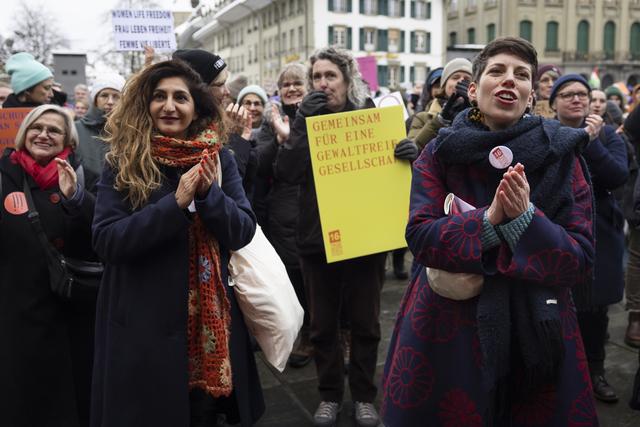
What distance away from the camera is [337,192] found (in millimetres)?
3359

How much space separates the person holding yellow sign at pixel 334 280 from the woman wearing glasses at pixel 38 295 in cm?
117

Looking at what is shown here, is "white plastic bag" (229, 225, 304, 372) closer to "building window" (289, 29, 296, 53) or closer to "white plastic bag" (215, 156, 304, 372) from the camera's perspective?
"white plastic bag" (215, 156, 304, 372)

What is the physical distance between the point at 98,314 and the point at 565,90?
2.83 metres

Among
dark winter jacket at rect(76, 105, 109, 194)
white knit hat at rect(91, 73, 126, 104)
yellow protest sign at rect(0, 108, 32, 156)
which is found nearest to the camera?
yellow protest sign at rect(0, 108, 32, 156)

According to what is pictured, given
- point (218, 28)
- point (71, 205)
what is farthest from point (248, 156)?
point (218, 28)

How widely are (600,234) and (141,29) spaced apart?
4.72 metres

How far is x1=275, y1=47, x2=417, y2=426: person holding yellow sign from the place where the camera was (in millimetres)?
3379

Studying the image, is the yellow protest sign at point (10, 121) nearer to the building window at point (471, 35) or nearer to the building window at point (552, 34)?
the building window at point (552, 34)

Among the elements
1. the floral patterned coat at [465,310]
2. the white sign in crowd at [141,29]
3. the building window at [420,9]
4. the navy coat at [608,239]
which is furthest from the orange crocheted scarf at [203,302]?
the building window at [420,9]

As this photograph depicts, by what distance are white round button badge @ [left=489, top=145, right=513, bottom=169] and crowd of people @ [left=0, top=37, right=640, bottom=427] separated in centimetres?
1

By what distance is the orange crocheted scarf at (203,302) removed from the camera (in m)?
2.42

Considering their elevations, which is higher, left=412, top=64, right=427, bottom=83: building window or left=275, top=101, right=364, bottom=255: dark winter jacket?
left=412, top=64, right=427, bottom=83: building window

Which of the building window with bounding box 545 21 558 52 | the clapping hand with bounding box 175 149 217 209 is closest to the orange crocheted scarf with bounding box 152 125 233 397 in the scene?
the clapping hand with bounding box 175 149 217 209

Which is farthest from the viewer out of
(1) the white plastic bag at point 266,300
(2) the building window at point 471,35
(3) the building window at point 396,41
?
(2) the building window at point 471,35
